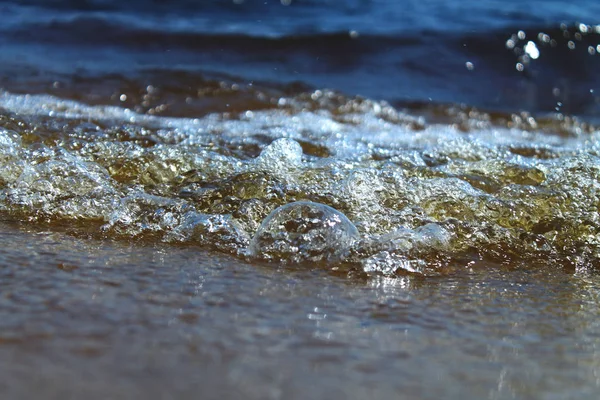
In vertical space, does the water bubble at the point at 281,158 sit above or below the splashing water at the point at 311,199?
above

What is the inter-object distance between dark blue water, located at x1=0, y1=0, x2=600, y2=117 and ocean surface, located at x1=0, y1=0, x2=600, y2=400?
0.40 metres

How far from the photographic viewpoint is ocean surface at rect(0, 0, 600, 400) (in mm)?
755

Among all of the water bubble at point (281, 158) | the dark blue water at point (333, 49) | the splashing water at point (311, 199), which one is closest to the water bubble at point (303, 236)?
the splashing water at point (311, 199)

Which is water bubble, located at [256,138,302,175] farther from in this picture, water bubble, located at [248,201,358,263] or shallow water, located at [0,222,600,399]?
shallow water, located at [0,222,600,399]

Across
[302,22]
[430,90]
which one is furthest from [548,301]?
[302,22]

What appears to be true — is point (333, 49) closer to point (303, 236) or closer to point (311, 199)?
point (311, 199)

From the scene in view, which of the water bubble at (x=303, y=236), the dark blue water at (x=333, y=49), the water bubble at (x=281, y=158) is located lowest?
the water bubble at (x=303, y=236)

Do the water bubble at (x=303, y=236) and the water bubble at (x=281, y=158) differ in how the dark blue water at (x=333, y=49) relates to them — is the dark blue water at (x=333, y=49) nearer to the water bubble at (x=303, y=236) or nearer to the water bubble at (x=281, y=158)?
the water bubble at (x=281, y=158)

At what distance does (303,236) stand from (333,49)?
387 centimetres

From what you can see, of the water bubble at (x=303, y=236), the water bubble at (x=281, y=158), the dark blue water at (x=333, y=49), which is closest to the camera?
the water bubble at (x=303, y=236)

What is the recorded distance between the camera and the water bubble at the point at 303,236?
4.33 feet

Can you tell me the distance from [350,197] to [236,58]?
331cm

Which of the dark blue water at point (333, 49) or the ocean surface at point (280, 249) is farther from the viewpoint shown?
the dark blue water at point (333, 49)

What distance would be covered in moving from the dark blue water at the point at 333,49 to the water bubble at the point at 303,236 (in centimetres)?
287
